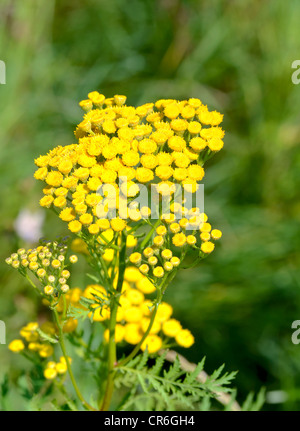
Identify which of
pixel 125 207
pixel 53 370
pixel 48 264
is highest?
pixel 125 207

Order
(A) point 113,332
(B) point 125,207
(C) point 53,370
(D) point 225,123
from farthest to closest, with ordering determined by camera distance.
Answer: (D) point 225,123
(C) point 53,370
(A) point 113,332
(B) point 125,207

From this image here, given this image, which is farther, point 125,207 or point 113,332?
point 113,332

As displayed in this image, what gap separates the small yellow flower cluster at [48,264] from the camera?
1.33 m

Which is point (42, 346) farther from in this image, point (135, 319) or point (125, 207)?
point (125, 207)

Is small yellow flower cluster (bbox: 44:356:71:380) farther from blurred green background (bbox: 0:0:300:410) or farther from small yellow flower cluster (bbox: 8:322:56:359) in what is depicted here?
blurred green background (bbox: 0:0:300:410)

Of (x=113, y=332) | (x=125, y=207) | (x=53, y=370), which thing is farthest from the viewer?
(x=53, y=370)

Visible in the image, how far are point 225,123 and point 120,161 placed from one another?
8.02 feet

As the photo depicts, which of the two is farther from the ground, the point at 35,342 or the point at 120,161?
the point at 120,161

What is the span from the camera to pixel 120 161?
1.33 metres

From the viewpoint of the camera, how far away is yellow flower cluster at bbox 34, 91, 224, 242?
4.20ft

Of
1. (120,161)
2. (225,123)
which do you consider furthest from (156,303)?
(225,123)

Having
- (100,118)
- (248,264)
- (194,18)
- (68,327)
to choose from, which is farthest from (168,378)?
(194,18)

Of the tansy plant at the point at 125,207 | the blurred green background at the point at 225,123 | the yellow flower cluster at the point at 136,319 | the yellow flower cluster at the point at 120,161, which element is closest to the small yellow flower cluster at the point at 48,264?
the tansy plant at the point at 125,207

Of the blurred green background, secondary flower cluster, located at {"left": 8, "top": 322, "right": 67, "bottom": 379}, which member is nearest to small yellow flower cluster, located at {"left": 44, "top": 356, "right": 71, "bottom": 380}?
secondary flower cluster, located at {"left": 8, "top": 322, "right": 67, "bottom": 379}
